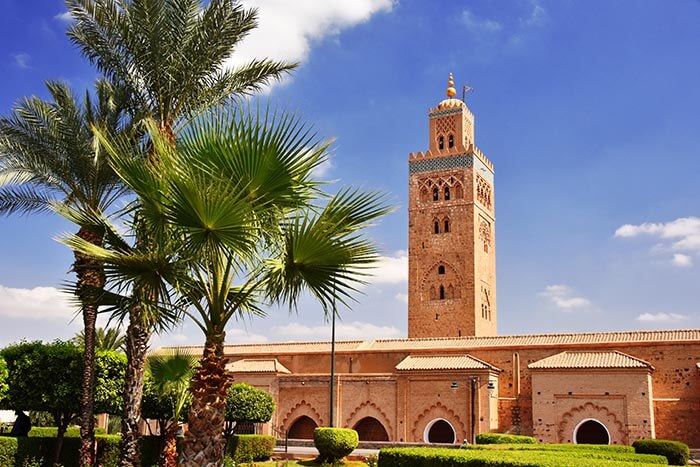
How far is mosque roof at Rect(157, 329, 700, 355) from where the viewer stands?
27.7m

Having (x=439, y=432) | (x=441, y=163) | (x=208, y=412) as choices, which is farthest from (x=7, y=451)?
(x=441, y=163)

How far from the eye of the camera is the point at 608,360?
26.4 m

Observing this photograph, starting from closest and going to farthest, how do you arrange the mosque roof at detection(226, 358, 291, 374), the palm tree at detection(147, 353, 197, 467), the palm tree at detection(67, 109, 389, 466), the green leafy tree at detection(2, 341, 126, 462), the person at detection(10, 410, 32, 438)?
the palm tree at detection(67, 109, 389, 466), the palm tree at detection(147, 353, 197, 467), the green leafy tree at detection(2, 341, 126, 462), the person at detection(10, 410, 32, 438), the mosque roof at detection(226, 358, 291, 374)

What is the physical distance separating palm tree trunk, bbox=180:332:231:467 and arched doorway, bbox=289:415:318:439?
23184mm

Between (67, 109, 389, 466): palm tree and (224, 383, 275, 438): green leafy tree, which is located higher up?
(67, 109, 389, 466): palm tree

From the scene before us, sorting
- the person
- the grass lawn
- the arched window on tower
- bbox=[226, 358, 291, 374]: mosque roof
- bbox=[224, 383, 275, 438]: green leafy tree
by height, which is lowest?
the grass lawn

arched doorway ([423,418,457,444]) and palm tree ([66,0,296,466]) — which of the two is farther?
arched doorway ([423,418,457,444])

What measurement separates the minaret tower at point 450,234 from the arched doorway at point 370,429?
11.5 metres

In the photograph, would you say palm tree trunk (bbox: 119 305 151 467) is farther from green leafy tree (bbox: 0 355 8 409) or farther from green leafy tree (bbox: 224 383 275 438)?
green leafy tree (bbox: 224 383 275 438)

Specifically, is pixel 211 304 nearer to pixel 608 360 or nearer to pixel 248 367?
pixel 608 360

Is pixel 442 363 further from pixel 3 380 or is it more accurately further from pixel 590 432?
pixel 3 380

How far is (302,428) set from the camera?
103ft

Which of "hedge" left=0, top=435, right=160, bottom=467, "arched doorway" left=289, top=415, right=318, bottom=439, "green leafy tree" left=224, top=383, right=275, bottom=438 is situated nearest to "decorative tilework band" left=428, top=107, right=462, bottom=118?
"arched doorway" left=289, top=415, right=318, bottom=439

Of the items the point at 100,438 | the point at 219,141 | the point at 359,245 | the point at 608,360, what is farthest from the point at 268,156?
the point at 608,360
